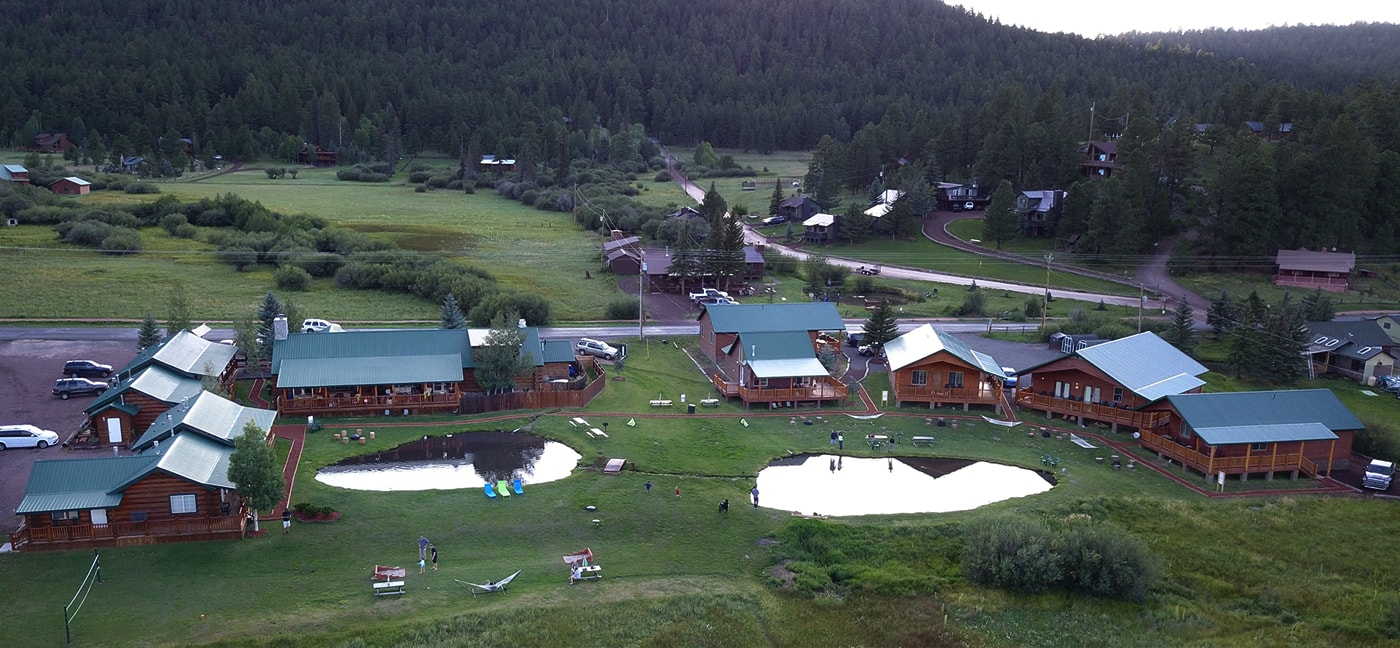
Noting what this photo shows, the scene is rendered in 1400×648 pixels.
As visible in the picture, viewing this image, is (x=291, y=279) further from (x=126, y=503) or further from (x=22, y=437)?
(x=126, y=503)

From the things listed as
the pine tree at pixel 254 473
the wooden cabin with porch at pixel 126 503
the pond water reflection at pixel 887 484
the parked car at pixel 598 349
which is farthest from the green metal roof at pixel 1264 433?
the wooden cabin with porch at pixel 126 503

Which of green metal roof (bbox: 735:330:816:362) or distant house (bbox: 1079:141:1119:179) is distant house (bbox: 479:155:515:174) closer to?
distant house (bbox: 1079:141:1119:179)

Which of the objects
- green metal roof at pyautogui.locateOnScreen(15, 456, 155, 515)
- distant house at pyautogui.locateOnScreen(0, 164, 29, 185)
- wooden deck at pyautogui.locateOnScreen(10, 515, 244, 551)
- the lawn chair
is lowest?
the lawn chair

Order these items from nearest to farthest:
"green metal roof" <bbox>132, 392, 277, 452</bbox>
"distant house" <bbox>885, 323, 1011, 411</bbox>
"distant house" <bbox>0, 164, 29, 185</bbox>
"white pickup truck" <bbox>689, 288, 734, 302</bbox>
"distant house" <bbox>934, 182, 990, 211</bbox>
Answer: "green metal roof" <bbox>132, 392, 277, 452</bbox> → "distant house" <bbox>885, 323, 1011, 411</bbox> → "white pickup truck" <bbox>689, 288, 734, 302</bbox> → "distant house" <bbox>0, 164, 29, 185</bbox> → "distant house" <bbox>934, 182, 990, 211</bbox>

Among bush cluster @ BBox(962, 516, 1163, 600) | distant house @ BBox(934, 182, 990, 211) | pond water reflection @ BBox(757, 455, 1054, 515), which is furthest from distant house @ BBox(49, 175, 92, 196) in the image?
bush cluster @ BBox(962, 516, 1163, 600)

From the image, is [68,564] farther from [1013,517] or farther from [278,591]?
[1013,517]

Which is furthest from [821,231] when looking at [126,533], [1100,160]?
[126,533]

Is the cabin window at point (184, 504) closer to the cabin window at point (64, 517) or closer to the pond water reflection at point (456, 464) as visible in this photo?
the cabin window at point (64, 517)

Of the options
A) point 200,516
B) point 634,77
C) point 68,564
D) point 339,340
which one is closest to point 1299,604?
point 200,516
